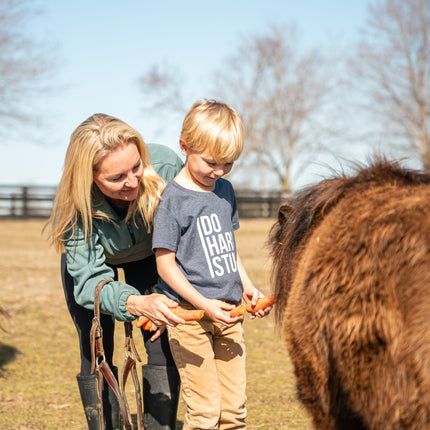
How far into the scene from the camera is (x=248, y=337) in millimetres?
5457

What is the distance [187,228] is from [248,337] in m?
3.28

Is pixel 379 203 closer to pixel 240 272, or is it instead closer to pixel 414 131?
pixel 240 272

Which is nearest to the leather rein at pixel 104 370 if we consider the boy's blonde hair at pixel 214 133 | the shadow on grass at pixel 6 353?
the boy's blonde hair at pixel 214 133

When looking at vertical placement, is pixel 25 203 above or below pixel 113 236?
below

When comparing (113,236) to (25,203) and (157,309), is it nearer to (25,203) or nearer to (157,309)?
(157,309)

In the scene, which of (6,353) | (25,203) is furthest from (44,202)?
(6,353)

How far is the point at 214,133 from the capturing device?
2.34 metres

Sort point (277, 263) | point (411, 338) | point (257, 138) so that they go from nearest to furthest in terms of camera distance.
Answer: point (411, 338) < point (277, 263) < point (257, 138)

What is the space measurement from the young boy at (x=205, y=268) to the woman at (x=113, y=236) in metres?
0.17

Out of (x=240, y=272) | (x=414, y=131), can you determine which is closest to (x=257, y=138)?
(x=414, y=131)

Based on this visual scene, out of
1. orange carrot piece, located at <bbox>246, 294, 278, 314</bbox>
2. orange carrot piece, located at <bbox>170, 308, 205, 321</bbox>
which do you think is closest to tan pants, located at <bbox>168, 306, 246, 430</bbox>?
orange carrot piece, located at <bbox>246, 294, 278, 314</bbox>

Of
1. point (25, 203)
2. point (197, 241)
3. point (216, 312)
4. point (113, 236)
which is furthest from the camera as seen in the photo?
point (25, 203)

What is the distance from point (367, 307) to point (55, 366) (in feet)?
12.4

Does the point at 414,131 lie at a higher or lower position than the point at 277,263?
higher
